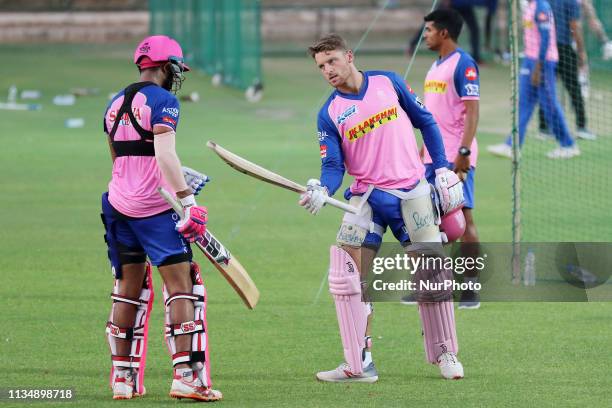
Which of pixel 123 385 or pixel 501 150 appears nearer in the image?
pixel 123 385

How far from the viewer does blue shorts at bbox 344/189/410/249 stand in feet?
27.6

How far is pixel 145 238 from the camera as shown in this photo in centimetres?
782

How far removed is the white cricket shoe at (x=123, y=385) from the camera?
788cm

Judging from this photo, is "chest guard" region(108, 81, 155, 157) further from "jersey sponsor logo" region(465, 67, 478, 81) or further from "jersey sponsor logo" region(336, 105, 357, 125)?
"jersey sponsor logo" region(465, 67, 478, 81)

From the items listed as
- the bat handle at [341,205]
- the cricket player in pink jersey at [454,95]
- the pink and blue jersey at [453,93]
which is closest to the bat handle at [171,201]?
the bat handle at [341,205]

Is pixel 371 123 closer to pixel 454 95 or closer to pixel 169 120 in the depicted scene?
pixel 169 120

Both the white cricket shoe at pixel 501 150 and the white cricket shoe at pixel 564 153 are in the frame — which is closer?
the white cricket shoe at pixel 564 153

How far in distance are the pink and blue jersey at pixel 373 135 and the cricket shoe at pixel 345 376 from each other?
3.60 ft

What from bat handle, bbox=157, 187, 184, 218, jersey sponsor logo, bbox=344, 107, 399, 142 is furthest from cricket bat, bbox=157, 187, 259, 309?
jersey sponsor logo, bbox=344, 107, 399, 142

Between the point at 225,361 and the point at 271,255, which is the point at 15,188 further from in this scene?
the point at 225,361

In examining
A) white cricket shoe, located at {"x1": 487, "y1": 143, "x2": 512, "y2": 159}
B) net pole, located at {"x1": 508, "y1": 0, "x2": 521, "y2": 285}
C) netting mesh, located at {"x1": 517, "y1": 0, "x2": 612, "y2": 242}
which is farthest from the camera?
white cricket shoe, located at {"x1": 487, "y1": 143, "x2": 512, "y2": 159}

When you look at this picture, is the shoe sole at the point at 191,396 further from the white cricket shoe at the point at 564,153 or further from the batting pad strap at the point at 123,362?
the white cricket shoe at the point at 564,153

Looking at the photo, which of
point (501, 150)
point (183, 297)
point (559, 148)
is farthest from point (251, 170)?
point (501, 150)

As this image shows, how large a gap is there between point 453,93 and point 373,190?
231 centimetres
